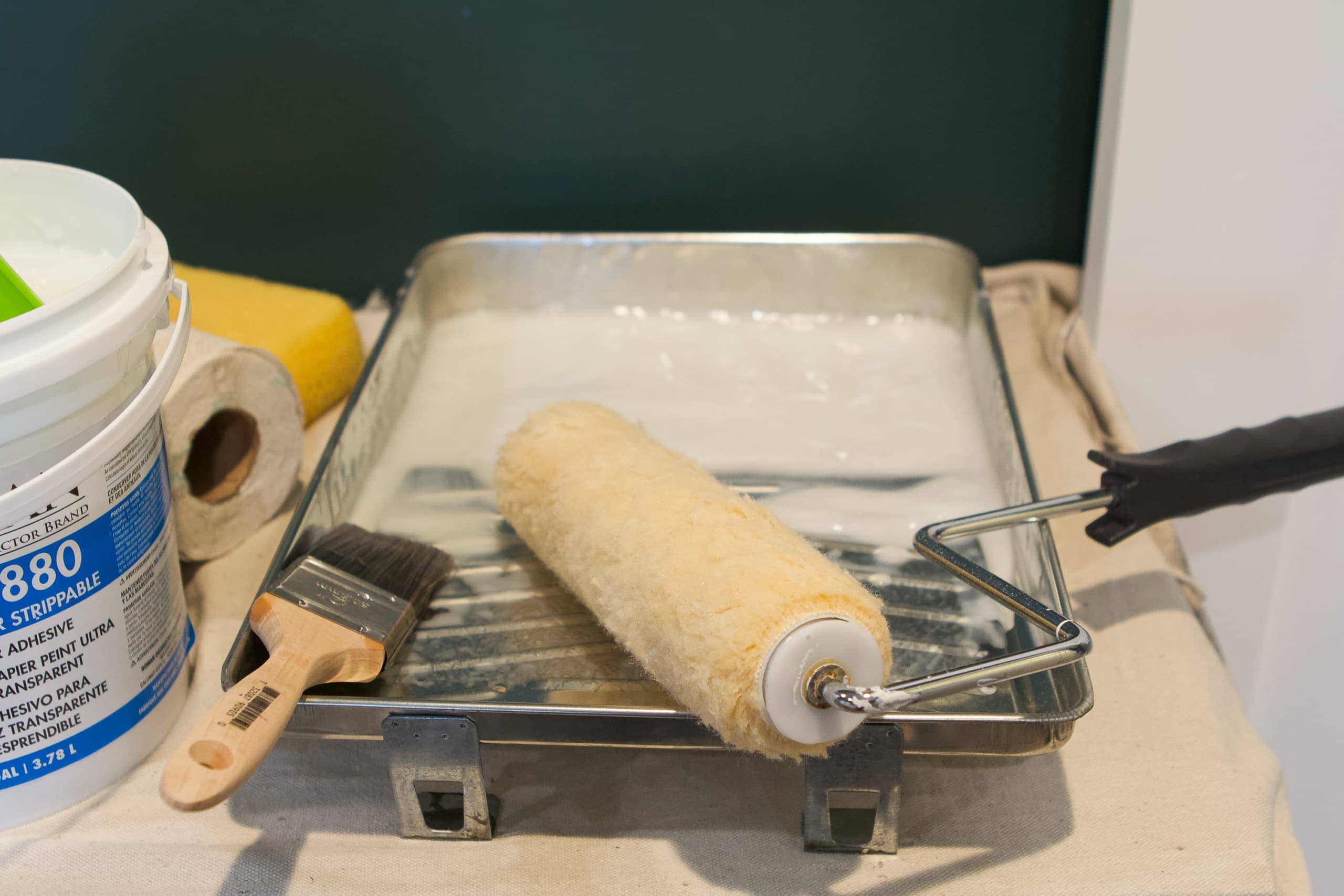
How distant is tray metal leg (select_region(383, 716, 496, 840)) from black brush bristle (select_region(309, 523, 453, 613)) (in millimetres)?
110

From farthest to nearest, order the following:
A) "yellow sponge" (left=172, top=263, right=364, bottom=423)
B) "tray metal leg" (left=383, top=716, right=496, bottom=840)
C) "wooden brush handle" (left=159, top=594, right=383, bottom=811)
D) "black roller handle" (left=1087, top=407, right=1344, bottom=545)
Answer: "yellow sponge" (left=172, top=263, right=364, bottom=423) < "black roller handle" (left=1087, top=407, right=1344, bottom=545) < "tray metal leg" (left=383, top=716, right=496, bottom=840) < "wooden brush handle" (left=159, top=594, right=383, bottom=811)

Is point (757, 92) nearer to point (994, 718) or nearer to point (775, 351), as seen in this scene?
point (775, 351)

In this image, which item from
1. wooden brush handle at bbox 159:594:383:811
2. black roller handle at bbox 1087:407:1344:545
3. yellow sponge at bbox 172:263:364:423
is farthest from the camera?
yellow sponge at bbox 172:263:364:423

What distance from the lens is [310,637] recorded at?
55cm

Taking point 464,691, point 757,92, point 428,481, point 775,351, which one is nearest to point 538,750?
point 464,691

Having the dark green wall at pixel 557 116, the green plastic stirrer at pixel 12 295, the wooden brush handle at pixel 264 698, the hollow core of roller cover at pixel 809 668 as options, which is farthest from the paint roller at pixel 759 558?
the dark green wall at pixel 557 116

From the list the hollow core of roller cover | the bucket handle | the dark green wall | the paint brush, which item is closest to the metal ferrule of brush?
the paint brush

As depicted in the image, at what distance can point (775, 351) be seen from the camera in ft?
3.09

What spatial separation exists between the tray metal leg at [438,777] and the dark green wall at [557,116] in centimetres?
62

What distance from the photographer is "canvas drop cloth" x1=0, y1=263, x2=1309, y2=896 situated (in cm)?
55

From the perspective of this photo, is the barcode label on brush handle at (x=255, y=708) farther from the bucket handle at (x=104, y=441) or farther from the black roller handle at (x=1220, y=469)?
the black roller handle at (x=1220, y=469)

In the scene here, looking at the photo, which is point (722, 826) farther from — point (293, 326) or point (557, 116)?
point (557, 116)

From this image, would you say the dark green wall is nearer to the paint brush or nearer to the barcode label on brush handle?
the paint brush

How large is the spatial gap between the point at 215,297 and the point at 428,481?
28 centimetres
